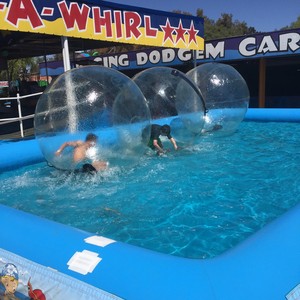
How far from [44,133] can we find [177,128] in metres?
2.49

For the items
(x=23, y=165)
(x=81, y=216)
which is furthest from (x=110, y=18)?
(x=81, y=216)

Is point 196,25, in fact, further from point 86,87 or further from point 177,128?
point 86,87

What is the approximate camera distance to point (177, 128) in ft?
21.4

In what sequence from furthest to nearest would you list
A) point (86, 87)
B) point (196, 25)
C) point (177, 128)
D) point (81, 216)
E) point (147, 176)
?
point (196, 25)
point (177, 128)
point (147, 176)
point (86, 87)
point (81, 216)

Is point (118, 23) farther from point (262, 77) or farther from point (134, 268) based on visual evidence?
point (262, 77)

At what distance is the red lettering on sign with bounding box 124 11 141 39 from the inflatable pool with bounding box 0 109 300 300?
7.08 m

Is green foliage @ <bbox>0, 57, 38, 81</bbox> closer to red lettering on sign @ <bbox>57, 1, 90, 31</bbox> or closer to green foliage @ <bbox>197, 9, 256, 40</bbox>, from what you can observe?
red lettering on sign @ <bbox>57, 1, 90, 31</bbox>

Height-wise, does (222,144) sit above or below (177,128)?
below

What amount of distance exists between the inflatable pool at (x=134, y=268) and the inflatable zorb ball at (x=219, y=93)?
541 cm

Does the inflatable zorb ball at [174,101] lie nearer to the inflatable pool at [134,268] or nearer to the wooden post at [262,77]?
the inflatable pool at [134,268]

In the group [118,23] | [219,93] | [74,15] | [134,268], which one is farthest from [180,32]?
[134,268]

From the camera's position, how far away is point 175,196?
4.63m

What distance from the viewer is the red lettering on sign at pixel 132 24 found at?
8.85m

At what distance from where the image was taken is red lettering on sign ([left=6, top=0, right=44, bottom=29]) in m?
6.51
